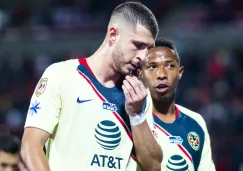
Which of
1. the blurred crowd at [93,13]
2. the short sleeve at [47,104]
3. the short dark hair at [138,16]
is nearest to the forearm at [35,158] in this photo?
the short sleeve at [47,104]

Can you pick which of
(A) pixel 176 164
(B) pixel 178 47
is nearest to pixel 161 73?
(A) pixel 176 164

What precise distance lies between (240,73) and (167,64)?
10228 millimetres

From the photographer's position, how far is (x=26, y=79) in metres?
19.4

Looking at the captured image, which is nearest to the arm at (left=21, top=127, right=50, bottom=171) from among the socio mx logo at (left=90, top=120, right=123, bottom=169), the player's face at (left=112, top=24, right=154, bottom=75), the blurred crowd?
the socio mx logo at (left=90, top=120, right=123, bottom=169)

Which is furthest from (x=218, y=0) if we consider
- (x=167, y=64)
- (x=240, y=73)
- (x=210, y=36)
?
(x=167, y=64)

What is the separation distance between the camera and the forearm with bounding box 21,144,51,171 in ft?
15.6

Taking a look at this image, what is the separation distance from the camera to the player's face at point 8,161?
748 centimetres

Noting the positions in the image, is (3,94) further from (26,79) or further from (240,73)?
(240,73)

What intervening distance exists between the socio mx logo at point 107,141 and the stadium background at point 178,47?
8915 mm

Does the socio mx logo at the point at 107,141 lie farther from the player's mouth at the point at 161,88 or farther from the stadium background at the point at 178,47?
the stadium background at the point at 178,47

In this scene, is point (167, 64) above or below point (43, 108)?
above

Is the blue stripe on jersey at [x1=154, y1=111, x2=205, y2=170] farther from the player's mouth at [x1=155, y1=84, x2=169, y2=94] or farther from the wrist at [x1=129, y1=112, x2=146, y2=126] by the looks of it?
the wrist at [x1=129, y1=112, x2=146, y2=126]

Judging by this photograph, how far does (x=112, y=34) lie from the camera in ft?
16.7

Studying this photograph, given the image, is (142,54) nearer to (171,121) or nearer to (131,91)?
(131,91)
